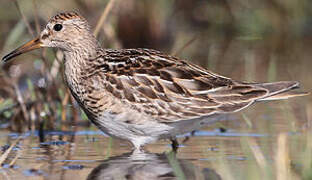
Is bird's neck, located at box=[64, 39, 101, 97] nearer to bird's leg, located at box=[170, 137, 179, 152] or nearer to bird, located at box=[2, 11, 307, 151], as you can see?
bird, located at box=[2, 11, 307, 151]

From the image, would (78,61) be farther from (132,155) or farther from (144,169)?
(144,169)

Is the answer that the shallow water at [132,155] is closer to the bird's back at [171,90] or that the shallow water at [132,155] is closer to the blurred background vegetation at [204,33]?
the bird's back at [171,90]

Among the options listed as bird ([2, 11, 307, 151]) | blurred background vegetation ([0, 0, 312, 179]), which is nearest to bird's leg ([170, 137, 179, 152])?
bird ([2, 11, 307, 151])

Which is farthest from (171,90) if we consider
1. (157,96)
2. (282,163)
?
(282,163)

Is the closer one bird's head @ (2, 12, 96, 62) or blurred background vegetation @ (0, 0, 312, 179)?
bird's head @ (2, 12, 96, 62)

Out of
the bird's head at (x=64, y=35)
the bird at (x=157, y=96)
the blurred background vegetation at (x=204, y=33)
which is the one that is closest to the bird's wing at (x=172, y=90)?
the bird at (x=157, y=96)

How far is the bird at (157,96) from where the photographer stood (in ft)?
25.5

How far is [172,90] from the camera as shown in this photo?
309 inches

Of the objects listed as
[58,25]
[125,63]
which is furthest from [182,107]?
[58,25]

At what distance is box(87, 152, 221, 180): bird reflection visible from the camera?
6859 mm

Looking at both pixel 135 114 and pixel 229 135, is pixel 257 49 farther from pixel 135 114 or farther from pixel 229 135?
pixel 135 114

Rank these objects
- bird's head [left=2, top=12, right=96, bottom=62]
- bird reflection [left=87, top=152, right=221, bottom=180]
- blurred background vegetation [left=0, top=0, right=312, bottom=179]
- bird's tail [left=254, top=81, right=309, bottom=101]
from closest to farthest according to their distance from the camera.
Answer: bird reflection [left=87, top=152, right=221, bottom=180]
bird's tail [left=254, top=81, right=309, bottom=101]
bird's head [left=2, top=12, right=96, bottom=62]
blurred background vegetation [left=0, top=0, right=312, bottom=179]

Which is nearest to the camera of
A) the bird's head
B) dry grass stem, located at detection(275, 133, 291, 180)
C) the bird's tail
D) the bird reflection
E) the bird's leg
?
dry grass stem, located at detection(275, 133, 291, 180)

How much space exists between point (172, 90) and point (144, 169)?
1.04m
